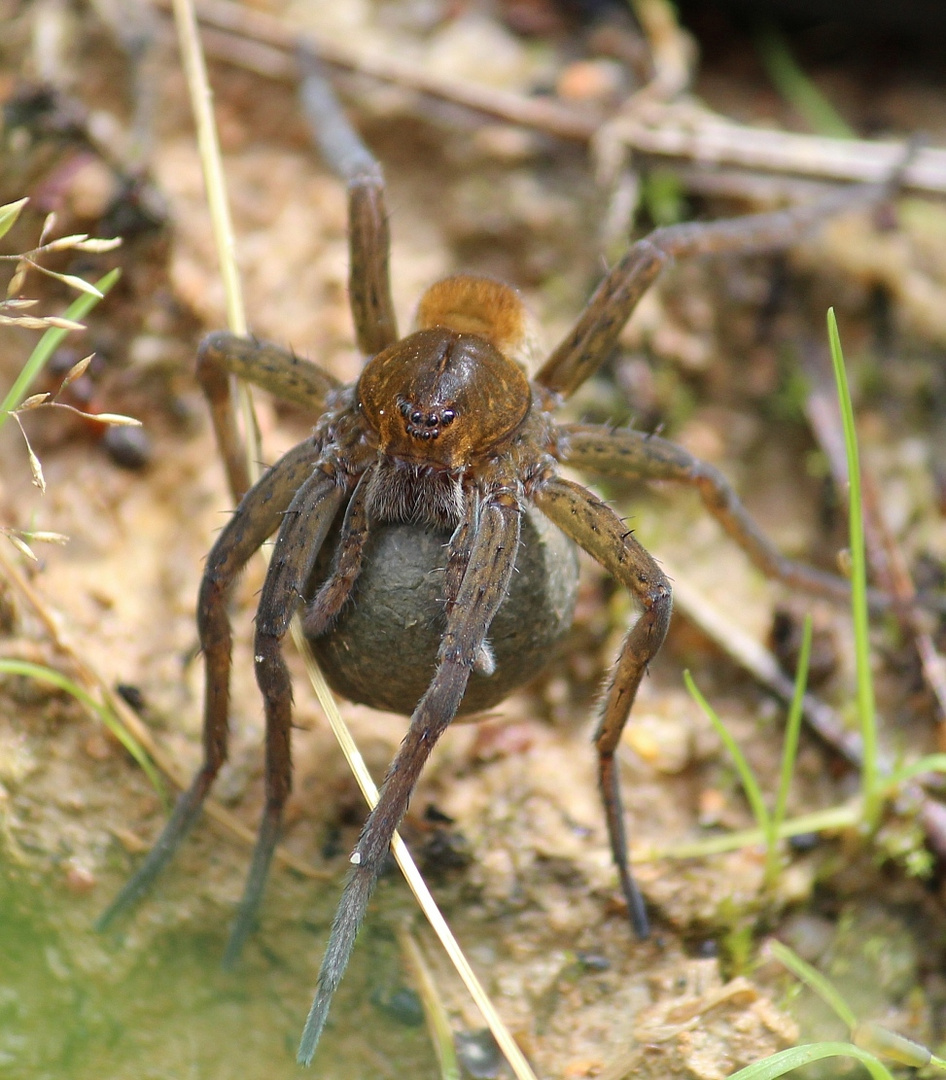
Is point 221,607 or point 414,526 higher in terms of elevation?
point 414,526

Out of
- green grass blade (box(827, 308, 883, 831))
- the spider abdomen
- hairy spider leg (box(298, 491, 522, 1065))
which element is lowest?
hairy spider leg (box(298, 491, 522, 1065))

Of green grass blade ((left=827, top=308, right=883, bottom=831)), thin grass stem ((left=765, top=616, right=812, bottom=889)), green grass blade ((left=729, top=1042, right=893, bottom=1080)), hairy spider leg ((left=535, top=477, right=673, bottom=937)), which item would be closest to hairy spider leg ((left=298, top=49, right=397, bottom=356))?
hairy spider leg ((left=535, top=477, right=673, bottom=937))

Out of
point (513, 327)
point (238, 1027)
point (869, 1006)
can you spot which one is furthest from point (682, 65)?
point (238, 1027)

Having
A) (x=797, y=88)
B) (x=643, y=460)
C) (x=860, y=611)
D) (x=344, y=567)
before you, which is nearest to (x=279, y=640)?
(x=344, y=567)

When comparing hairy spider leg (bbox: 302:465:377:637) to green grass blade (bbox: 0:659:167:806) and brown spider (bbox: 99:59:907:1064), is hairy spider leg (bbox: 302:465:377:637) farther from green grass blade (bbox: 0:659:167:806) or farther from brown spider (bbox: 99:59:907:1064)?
green grass blade (bbox: 0:659:167:806)

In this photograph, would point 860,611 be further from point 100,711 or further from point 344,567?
point 100,711

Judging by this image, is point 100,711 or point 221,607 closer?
point 221,607

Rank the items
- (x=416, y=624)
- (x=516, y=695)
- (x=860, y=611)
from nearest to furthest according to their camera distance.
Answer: (x=416, y=624) < (x=860, y=611) < (x=516, y=695)

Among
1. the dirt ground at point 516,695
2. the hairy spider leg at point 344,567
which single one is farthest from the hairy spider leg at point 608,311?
the hairy spider leg at point 344,567
